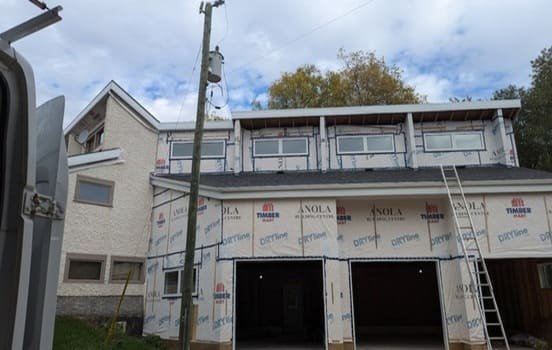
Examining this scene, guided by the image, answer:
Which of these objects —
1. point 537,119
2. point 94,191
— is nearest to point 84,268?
point 94,191

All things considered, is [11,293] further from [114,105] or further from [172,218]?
[114,105]

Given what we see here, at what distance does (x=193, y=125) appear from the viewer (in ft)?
43.3

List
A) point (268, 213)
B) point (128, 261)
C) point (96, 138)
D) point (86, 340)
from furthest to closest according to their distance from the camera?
1. point (96, 138)
2. point (128, 261)
3. point (268, 213)
4. point (86, 340)

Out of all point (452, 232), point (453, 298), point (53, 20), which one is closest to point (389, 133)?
point (452, 232)

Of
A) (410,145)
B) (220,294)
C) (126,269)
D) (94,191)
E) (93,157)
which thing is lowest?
(220,294)

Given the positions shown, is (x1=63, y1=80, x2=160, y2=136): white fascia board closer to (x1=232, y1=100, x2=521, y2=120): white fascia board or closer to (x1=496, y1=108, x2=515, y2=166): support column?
(x1=232, y1=100, x2=521, y2=120): white fascia board

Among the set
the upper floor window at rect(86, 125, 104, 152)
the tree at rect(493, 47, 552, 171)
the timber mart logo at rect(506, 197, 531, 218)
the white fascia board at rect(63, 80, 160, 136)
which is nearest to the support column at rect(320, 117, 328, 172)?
the timber mart logo at rect(506, 197, 531, 218)

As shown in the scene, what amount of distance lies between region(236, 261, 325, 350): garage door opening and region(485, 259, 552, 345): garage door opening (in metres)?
5.91

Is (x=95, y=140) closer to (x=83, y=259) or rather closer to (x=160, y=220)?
(x=160, y=220)

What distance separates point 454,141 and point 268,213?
6658 mm

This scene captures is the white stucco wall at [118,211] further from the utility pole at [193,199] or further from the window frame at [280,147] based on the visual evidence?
the utility pole at [193,199]

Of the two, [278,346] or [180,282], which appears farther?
[278,346]

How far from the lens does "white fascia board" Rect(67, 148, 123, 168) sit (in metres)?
10.9

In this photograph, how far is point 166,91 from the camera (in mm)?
12961
